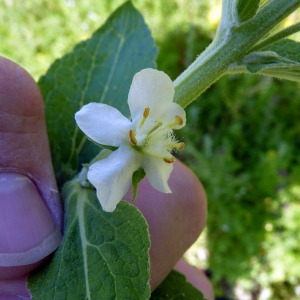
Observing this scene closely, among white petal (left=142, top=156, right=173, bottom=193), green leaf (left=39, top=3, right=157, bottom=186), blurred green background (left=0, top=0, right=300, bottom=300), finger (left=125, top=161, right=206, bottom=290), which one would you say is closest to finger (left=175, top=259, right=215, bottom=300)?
finger (left=125, top=161, right=206, bottom=290)

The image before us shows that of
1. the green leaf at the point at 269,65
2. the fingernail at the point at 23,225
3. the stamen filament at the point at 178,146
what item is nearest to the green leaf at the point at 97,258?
the fingernail at the point at 23,225

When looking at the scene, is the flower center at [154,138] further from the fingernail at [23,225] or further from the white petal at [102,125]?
the fingernail at [23,225]

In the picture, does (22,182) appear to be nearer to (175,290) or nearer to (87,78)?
(87,78)

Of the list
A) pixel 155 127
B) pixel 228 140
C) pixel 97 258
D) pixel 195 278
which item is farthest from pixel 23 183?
pixel 228 140

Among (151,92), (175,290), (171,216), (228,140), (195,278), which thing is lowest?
(228,140)

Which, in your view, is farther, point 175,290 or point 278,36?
point 175,290

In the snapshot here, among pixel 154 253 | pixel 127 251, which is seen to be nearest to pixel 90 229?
pixel 127 251

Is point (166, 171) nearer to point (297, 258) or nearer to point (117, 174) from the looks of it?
point (117, 174)
